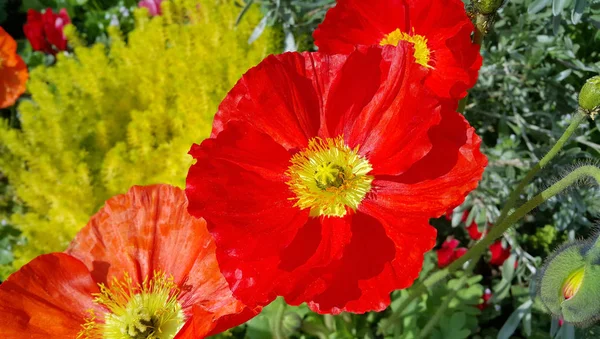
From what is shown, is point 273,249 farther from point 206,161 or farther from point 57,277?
point 57,277

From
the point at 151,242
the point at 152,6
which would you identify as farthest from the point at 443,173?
the point at 152,6

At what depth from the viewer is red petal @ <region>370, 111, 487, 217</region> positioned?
0.98 metres

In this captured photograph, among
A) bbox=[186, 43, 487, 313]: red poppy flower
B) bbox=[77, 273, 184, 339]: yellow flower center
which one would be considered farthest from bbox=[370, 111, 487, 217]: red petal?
bbox=[77, 273, 184, 339]: yellow flower center

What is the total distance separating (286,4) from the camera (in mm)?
2256

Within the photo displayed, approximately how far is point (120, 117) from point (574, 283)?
6.64 feet

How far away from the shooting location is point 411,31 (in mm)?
1287

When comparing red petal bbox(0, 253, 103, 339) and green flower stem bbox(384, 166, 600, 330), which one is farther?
red petal bbox(0, 253, 103, 339)

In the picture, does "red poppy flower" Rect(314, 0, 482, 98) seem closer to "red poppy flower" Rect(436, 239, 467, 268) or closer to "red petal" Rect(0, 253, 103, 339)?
"red petal" Rect(0, 253, 103, 339)

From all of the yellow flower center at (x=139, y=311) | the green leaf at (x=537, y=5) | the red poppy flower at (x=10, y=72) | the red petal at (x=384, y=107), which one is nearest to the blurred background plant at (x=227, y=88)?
the green leaf at (x=537, y=5)

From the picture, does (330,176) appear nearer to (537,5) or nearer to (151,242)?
(151,242)

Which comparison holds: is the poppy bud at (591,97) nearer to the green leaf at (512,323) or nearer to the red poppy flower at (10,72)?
the green leaf at (512,323)

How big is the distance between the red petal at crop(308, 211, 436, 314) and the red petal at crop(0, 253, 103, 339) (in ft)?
1.90

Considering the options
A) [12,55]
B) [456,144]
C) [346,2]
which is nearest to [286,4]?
[346,2]

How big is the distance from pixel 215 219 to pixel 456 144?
463 millimetres
